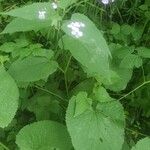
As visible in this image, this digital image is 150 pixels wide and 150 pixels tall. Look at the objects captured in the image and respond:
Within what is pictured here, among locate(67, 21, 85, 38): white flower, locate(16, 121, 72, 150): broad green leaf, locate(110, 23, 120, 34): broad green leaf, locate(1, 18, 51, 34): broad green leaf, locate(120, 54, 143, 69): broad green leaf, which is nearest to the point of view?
locate(67, 21, 85, 38): white flower

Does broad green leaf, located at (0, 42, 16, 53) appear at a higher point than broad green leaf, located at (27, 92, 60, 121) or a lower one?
higher

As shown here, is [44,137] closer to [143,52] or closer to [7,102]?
[7,102]

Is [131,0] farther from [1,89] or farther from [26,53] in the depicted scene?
[1,89]

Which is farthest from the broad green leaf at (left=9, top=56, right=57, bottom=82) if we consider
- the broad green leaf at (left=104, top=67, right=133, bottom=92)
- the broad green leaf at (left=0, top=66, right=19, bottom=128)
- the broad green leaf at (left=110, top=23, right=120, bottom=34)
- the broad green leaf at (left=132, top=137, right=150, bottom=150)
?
the broad green leaf at (left=110, top=23, right=120, bottom=34)

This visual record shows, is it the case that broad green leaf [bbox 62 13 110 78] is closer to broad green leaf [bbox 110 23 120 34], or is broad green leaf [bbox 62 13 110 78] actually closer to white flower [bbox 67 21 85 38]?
white flower [bbox 67 21 85 38]

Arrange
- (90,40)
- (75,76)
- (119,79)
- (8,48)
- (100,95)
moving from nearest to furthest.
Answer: (90,40)
(100,95)
(119,79)
(8,48)
(75,76)

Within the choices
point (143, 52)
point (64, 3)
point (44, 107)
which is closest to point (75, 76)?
point (44, 107)

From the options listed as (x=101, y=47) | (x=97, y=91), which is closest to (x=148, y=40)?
(x=97, y=91)

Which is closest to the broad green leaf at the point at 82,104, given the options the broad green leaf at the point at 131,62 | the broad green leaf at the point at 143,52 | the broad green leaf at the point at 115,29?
the broad green leaf at the point at 131,62
